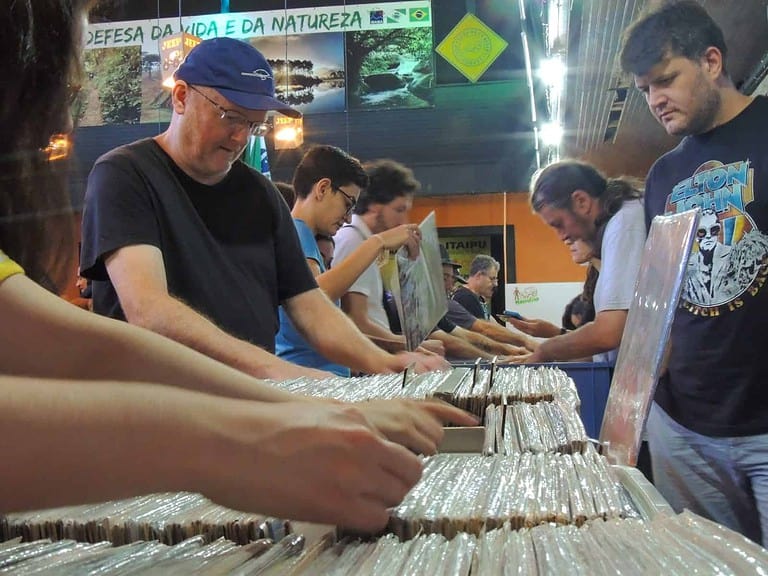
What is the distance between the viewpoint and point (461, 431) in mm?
940

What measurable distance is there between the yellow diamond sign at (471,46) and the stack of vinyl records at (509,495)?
17.7 feet

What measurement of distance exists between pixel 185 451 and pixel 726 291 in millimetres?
1634

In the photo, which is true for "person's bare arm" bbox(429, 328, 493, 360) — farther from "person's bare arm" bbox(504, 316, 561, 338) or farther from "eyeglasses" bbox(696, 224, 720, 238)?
"eyeglasses" bbox(696, 224, 720, 238)

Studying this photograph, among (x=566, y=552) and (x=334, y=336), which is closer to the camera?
(x=566, y=552)

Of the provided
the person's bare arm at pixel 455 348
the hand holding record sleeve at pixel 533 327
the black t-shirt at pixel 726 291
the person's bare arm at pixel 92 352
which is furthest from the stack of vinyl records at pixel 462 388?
the hand holding record sleeve at pixel 533 327

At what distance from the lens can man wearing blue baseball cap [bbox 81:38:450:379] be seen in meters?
1.57

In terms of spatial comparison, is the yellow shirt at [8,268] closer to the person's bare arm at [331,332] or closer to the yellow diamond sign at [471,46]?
the person's bare arm at [331,332]

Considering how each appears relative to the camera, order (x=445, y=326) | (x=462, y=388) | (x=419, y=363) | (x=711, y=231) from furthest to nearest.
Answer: (x=445, y=326)
(x=711, y=231)
(x=419, y=363)
(x=462, y=388)

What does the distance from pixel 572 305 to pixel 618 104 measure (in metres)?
1.93

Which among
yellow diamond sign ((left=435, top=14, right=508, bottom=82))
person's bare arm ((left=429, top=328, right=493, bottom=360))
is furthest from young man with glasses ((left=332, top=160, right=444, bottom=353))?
yellow diamond sign ((left=435, top=14, right=508, bottom=82))

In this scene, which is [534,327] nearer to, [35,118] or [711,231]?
[711,231]

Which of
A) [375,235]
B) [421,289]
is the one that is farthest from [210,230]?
[375,235]

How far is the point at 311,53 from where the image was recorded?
5.27 meters

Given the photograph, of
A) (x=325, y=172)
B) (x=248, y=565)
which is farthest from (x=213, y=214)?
(x=248, y=565)
